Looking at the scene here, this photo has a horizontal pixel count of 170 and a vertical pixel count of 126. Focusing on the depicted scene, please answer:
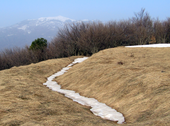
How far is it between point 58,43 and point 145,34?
19.8 meters

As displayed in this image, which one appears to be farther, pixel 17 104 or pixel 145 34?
pixel 145 34

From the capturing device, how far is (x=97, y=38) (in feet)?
119

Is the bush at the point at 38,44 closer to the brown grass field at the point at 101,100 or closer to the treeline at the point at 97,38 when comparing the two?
the treeline at the point at 97,38

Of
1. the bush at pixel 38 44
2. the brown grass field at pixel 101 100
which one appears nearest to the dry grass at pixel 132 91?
the brown grass field at pixel 101 100

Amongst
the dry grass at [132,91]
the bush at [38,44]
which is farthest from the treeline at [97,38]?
the dry grass at [132,91]

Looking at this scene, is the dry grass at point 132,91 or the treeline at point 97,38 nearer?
the dry grass at point 132,91

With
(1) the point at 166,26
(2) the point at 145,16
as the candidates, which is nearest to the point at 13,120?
(1) the point at 166,26

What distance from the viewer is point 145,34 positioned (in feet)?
116

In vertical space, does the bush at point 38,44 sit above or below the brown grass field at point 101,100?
below

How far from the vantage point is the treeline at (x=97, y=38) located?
1425 inches

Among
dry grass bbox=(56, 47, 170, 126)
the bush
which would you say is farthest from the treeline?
dry grass bbox=(56, 47, 170, 126)

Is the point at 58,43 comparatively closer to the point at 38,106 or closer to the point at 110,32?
the point at 110,32

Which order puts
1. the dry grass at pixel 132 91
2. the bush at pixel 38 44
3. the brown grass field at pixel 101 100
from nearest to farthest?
1. the brown grass field at pixel 101 100
2. the dry grass at pixel 132 91
3. the bush at pixel 38 44

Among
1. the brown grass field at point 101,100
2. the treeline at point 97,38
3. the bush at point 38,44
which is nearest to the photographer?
the brown grass field at point 101,100
